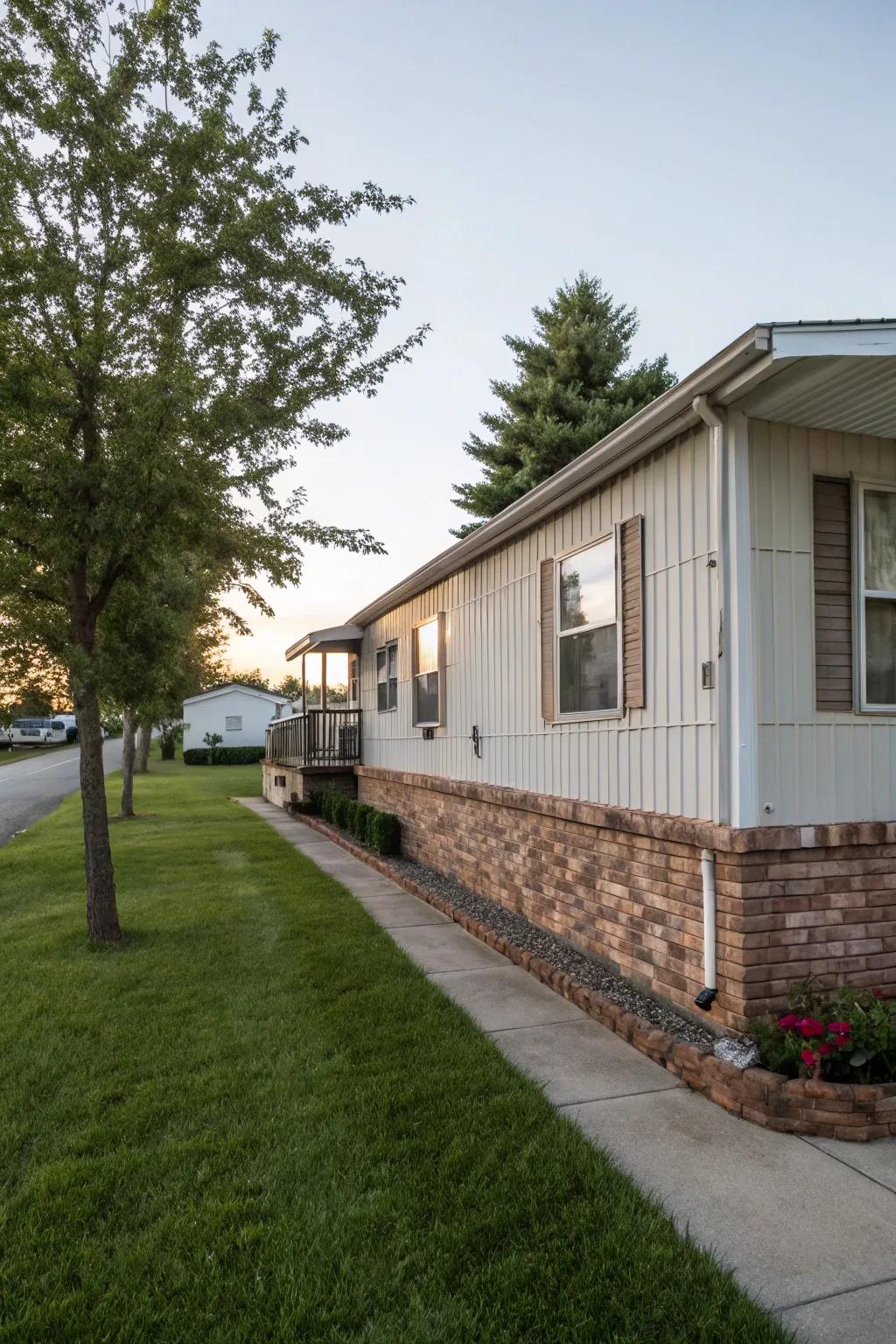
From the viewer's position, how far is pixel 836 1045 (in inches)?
145

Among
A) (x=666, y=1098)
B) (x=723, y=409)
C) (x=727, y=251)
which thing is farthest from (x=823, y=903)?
(x=727, y=251)

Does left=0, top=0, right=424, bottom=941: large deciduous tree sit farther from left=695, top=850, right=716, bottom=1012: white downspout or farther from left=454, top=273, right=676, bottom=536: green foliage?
left=454, top=273, right=676, bottom=536: green foliage

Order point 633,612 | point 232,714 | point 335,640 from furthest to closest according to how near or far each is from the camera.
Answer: point 232,714
point 335,640
point 633,612

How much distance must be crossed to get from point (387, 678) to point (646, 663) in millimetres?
→ 7815

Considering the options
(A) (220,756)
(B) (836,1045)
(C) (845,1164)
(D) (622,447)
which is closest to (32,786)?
(A) (220,756)

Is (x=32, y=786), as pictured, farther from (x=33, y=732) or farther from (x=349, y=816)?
(x=33, y=732)

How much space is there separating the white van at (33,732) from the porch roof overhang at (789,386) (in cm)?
4472

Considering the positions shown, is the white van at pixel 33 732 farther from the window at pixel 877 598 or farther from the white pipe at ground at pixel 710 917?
the window at pixel 877 598

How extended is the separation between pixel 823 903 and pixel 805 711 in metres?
1.00

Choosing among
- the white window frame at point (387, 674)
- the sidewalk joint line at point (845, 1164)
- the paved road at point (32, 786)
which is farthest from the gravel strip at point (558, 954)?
the paved road at point (32, 786)

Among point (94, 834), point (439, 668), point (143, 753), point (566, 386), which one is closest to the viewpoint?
point (94, 834)

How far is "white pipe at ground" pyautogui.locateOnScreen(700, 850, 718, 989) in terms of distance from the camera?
4254 millimetres

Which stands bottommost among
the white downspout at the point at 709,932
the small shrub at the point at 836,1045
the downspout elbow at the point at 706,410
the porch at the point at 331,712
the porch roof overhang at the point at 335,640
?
the small shrub at the point at 836,1045

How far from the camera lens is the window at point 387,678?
12266mm
